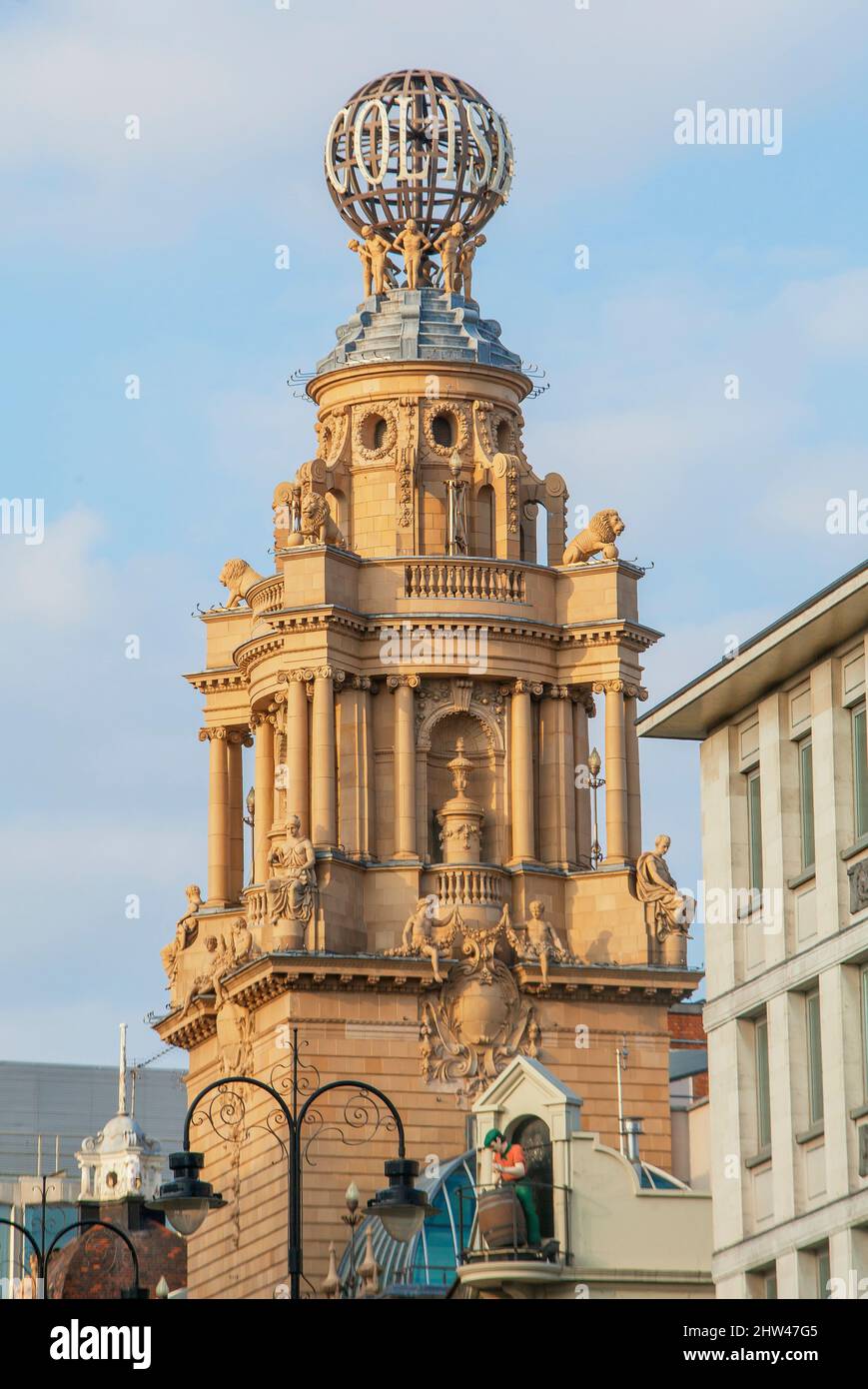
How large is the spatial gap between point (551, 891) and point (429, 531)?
11284 millimetres

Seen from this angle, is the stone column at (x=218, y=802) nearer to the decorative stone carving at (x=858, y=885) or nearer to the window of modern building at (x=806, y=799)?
the window of modern building at (x=806, y=799)

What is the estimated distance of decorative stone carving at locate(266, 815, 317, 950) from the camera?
119 m

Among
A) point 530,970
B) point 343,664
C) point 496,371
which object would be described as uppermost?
point 496,371

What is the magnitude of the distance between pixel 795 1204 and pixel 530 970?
42.8 meters

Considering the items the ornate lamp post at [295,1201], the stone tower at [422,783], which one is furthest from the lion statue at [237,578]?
the ornate lamp post at [295,1201]

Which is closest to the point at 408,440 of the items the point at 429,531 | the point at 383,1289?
the point at 429,531

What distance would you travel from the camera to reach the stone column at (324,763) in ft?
398

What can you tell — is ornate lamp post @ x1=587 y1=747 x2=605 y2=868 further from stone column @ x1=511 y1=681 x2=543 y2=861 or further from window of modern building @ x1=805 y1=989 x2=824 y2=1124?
window of modern building @ x1=805 y1=989 x2=824 y2=1124
